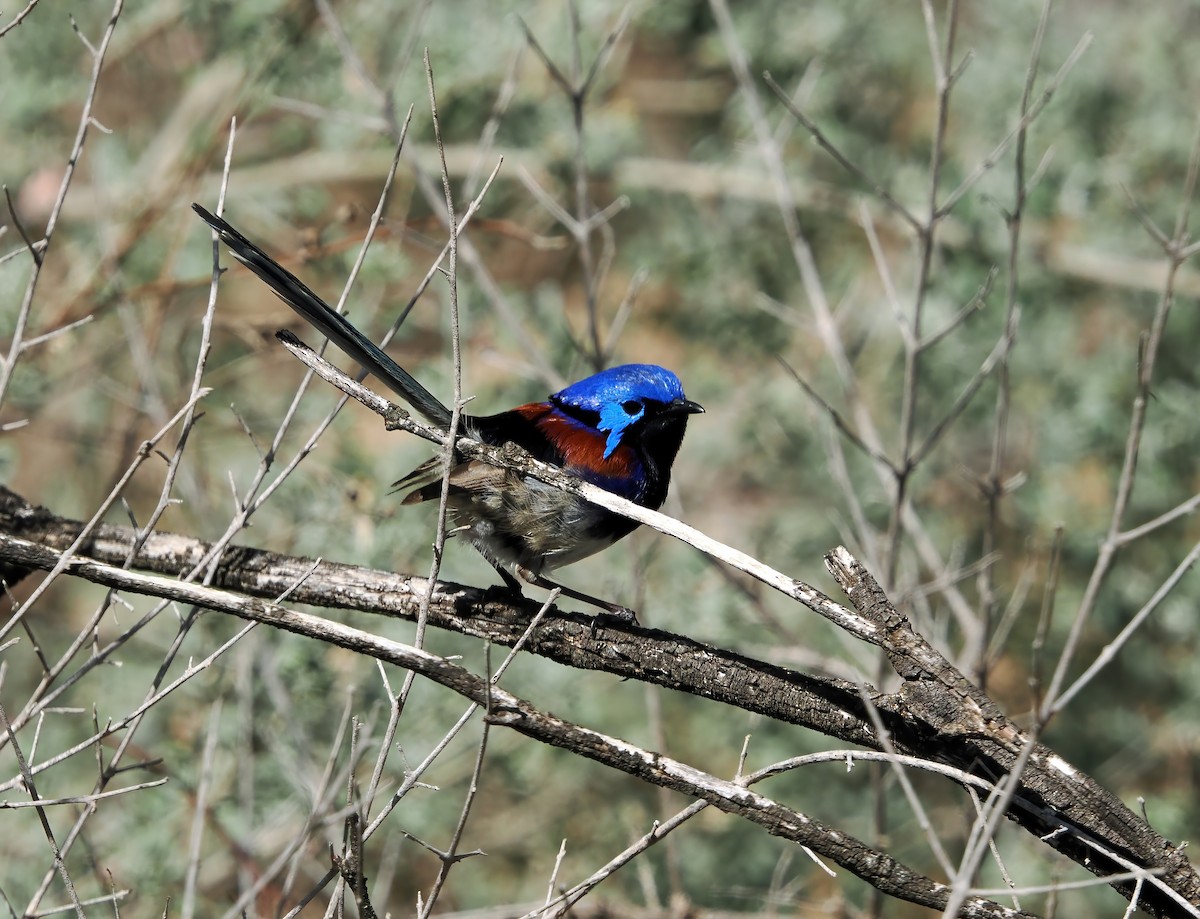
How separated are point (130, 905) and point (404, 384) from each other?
12.0 feet

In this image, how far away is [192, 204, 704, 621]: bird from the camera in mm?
3742

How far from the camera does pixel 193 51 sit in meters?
8.09

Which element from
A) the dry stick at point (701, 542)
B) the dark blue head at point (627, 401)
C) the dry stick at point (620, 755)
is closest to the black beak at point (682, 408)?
the dark blue head at point (627, 401)

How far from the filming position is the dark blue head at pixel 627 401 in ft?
13.2

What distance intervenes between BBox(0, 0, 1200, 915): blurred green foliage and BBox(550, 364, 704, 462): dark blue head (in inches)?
59.3

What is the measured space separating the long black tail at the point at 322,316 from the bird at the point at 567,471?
0.24 meters

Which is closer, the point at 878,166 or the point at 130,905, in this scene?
the point at 130,905

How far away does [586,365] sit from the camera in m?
6.37

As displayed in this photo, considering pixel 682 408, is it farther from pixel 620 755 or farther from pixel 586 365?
pixel 586 365

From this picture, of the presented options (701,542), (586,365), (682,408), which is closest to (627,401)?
(682,408)

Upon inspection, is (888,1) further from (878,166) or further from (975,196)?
(975,196)

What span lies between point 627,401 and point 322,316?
1339 mm

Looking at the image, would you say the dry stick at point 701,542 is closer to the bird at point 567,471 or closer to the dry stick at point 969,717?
the dry stick at point 969,717

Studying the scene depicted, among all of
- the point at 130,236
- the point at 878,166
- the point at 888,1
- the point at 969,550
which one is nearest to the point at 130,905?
the point at 130,236
